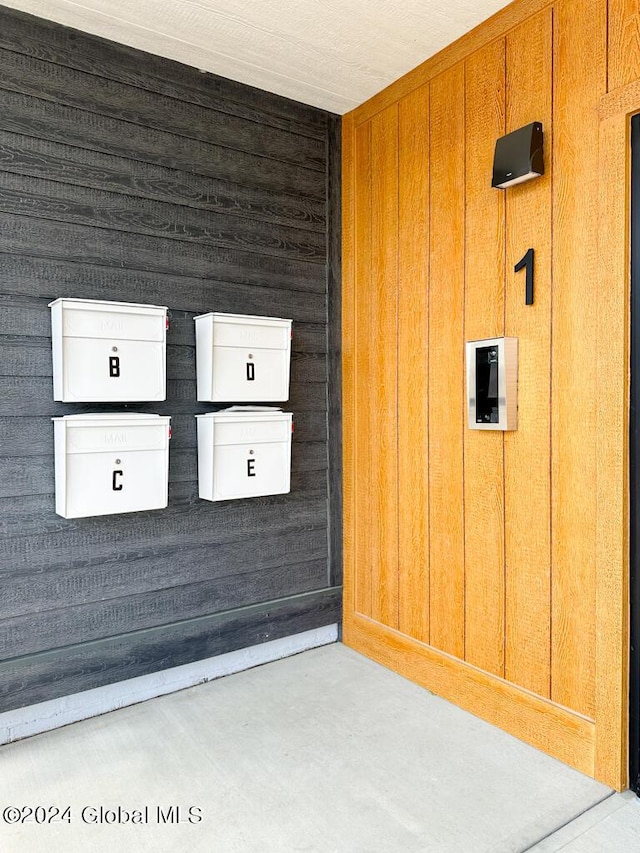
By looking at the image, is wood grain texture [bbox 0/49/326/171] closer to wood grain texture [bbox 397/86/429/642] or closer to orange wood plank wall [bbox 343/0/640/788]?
orange wood plank wall [bbox 343/0/640/788]

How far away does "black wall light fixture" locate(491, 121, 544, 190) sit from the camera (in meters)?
2.05

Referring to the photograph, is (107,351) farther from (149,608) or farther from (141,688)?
(141,688)

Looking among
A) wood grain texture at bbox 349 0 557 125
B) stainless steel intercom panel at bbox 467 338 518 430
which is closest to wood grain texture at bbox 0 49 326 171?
wood grain texture at bbox 349 0 557 125

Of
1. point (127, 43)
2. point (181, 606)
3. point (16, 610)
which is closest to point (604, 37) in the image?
point (127, 43)

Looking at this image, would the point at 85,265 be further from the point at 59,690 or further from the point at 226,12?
the point at 59,690

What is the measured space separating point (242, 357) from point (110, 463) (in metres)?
0.67

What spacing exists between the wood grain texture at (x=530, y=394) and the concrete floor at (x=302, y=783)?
0.35m

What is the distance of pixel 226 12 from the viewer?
2180mm

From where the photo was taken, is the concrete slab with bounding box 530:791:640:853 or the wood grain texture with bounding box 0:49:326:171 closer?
the concrete slab with bounding box 530:791:640:853

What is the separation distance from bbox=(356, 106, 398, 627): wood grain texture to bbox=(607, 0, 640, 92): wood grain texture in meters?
0.98

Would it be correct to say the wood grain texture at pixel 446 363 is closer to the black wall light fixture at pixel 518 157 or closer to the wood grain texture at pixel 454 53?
the wood grain texture at pixel 454 53

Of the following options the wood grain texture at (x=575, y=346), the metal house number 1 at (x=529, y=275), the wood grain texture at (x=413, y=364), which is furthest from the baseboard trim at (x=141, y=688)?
the metal house number 1 at (x=529, y=275)

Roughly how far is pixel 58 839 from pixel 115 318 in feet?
5.20

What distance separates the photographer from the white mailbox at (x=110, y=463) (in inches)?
83.7
